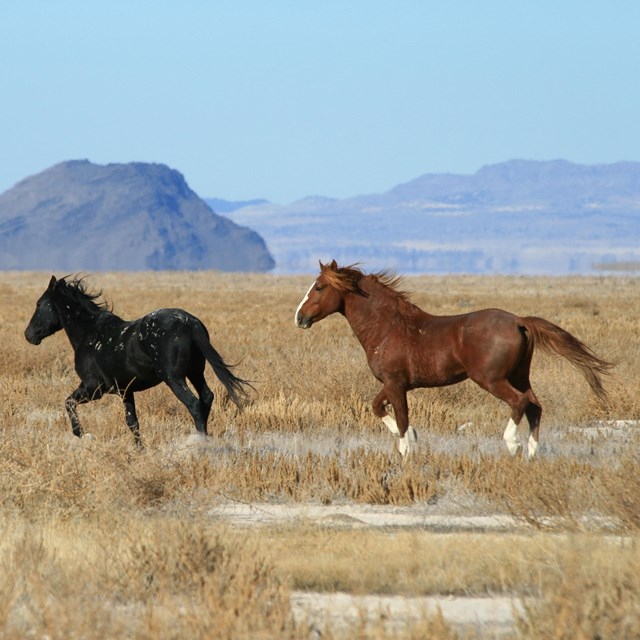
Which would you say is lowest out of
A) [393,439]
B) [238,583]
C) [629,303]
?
[629,303]

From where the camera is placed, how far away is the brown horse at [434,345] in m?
9.22

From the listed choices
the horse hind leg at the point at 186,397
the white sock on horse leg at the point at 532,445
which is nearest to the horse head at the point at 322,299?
the horse hind leg at the point at 186,397

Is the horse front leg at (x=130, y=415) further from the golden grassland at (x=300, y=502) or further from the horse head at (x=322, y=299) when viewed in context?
the horse head at (x=322, y=299)

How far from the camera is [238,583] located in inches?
205

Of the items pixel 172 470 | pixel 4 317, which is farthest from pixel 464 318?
pixel 4 317

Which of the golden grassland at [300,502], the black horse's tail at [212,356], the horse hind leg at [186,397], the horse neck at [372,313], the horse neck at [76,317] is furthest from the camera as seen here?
the horse neck at [76,317]

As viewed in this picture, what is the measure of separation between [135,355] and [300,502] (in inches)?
95.3

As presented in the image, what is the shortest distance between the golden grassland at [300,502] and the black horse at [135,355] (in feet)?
1.19

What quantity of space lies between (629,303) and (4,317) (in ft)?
69.4

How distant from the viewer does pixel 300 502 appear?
27.5 feet

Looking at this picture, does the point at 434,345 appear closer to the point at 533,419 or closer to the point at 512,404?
the point at 512,404

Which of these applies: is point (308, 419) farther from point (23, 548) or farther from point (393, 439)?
point (23, 548)

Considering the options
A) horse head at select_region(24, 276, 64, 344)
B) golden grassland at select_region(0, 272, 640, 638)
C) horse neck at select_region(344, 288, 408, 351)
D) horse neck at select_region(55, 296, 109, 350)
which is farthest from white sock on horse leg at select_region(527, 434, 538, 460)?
horse head at select_region(24, 276, 64, 344)

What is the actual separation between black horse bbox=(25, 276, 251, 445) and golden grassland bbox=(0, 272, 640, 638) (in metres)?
0.36
